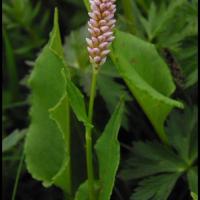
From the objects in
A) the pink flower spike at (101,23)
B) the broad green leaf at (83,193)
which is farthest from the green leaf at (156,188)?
the pink flower spike at (101,23)

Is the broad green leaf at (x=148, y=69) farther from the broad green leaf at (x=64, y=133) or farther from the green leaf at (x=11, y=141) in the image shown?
the green leaf at (x=11, y=141)

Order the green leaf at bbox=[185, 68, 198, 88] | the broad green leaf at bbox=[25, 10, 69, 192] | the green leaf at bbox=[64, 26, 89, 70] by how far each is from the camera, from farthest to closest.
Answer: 1. the green leaf at bbox=[64, 26, 89, 70]
2. the green leaf at bbox=[185, 68, 198, 88]
3. the broad green leaf at bbox=[25, 10, 69, 192]

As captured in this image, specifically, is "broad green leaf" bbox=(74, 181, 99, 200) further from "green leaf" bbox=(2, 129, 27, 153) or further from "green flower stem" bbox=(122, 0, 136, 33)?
"green flower stem" bbox=(122, 0, 136, 33)

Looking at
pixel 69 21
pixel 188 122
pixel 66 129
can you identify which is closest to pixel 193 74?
pixel 188 122

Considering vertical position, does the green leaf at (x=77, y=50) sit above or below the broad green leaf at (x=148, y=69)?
below

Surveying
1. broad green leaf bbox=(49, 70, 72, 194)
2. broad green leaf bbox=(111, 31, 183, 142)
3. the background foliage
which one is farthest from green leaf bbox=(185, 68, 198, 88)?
broad green leaf bbox=(49, 70, 72, 194)

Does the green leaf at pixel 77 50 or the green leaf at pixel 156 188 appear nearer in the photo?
the green leaf at pixel 156 188

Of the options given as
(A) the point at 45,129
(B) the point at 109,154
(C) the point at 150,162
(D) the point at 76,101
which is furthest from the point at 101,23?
(C) the point at 150,162
